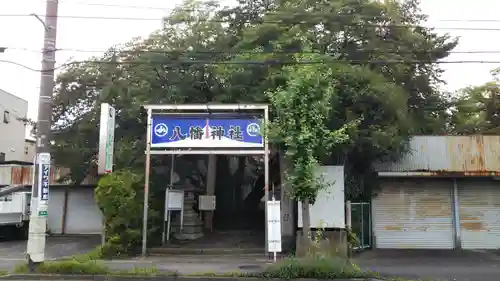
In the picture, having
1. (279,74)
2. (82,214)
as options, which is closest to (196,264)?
(279,74)

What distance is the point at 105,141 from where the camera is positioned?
14.6m

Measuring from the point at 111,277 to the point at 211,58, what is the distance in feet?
32.1

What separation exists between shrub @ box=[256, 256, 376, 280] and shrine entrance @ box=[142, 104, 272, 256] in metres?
3.65

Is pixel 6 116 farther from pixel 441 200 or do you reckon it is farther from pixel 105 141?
pixel 441 200

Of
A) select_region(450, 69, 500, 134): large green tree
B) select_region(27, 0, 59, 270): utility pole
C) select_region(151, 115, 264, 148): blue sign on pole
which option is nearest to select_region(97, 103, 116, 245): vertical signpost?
select_region(151, 115, 264, 148): blue sign on pole

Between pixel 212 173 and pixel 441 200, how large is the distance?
32.3 ft

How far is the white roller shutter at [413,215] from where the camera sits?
61.0 feet

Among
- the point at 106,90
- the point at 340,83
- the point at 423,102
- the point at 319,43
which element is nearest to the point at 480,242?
the point at 423,102

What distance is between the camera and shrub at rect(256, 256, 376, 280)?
11219mm

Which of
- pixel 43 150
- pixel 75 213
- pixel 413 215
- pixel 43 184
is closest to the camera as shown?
pixel 43 184

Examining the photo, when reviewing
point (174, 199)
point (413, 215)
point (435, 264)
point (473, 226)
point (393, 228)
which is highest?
point (174, 199)

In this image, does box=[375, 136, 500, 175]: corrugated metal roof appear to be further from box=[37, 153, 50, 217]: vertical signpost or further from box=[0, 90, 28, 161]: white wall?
box=[0, 90, 28, 161]: white wall

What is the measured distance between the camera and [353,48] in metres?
17.9

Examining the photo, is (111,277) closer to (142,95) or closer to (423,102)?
(142,95)
